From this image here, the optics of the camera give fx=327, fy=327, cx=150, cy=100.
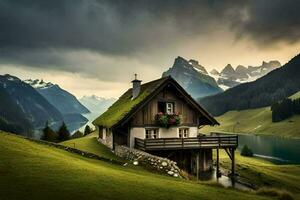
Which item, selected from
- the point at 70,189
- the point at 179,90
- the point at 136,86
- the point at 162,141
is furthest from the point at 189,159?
the point at 70,189

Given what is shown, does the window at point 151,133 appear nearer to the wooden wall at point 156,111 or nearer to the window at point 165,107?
the wooden wall at point 156,111

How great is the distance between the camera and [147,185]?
69.7ft

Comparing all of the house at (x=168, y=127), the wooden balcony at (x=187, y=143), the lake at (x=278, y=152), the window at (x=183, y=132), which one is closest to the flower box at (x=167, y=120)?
the house at (x=168, y=127)

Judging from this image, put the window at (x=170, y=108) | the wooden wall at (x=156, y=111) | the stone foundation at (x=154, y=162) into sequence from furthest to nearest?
the window at (x=170, y=108)
the wooden wall at (x=156, y=111)
the stone foundation at (x=154, y=162)

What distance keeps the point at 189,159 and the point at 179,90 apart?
9.67 metres

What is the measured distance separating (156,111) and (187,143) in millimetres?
7003

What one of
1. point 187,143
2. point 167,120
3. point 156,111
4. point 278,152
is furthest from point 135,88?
point 278,152

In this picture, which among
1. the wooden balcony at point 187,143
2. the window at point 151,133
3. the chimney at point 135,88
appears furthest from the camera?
the chimney at point 135,88

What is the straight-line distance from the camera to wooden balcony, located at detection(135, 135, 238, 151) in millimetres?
40156

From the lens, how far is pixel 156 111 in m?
45.9

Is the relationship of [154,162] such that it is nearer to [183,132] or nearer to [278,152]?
[183,132]

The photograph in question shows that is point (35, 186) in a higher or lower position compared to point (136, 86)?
lower

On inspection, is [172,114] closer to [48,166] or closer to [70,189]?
[48,166]

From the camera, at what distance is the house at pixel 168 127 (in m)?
41.8
